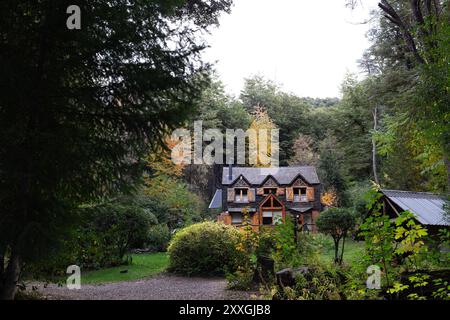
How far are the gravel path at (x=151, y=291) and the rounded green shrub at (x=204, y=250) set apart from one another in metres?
0.65

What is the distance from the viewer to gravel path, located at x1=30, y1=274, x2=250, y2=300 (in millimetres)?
7078

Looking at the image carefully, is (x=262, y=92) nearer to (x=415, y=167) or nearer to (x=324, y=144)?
(x=324, y=144)

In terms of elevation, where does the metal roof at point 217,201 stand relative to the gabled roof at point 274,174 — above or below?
below

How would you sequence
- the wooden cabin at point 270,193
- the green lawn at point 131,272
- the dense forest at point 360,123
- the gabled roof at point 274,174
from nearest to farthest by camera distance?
the green lawn at point 131,272
the dense forest at point 360,123
the wooden cabin at point 270,193
the gabled roof at point 274,174

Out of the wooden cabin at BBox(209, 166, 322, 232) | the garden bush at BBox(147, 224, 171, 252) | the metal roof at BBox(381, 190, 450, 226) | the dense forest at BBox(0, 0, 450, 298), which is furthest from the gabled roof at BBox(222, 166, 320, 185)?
the dense forest at BBox(0, 0, 450, 298)

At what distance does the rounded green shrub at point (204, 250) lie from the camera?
10.9 meters

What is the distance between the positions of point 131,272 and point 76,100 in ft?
28.6

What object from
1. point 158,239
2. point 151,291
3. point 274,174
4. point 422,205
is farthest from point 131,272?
point 274,174

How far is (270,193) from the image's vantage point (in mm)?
24250

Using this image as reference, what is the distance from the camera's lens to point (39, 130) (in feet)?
12.4

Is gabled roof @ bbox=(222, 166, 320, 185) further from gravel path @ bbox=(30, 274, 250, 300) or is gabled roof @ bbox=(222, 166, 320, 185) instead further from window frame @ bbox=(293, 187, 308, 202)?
gravel path @ bbox=(30, 274, 250, 300)

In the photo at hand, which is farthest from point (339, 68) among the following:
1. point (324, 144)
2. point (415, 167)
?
point (415, 167)

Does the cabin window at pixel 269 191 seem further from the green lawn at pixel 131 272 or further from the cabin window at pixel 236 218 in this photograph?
the green lawn at pixel 131 272

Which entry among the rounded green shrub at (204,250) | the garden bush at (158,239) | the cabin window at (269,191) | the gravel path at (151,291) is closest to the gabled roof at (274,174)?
the cabin window at (269,191)
